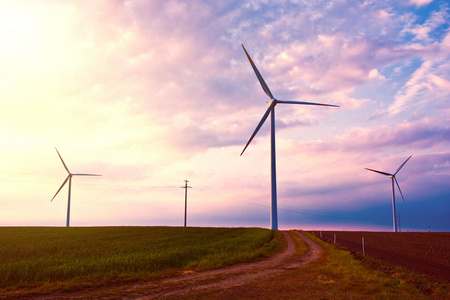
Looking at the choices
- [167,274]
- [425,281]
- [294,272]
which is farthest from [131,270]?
[425,281]

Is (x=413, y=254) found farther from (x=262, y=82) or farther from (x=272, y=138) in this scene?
(x=262, y=82)

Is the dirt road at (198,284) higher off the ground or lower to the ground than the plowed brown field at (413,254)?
higher

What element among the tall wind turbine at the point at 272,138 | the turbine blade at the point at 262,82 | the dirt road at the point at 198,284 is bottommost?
the dirt road at the point at 198,284

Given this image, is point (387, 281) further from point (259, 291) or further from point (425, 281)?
point (259, 291)

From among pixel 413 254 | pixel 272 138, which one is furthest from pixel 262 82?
pixel 413 254

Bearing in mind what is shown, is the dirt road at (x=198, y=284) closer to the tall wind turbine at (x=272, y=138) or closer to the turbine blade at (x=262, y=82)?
the tall wind turbine at (x=272, y=138)

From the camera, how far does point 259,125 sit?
246ft

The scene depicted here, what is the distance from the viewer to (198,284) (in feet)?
68.9

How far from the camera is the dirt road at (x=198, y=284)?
17.9 metres

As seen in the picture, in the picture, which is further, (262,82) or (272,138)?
(262,82)

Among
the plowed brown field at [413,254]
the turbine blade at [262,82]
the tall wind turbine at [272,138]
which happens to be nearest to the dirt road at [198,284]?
the plowed brown field at [413,254]

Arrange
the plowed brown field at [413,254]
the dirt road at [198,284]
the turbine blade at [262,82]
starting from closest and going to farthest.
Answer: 1. the dirt road at [198,284]
2. the plowed brown field at [413,254]
3. the turbine blade at [262,82]

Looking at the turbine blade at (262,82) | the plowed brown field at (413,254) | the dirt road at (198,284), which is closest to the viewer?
the dirt road at (198,284)

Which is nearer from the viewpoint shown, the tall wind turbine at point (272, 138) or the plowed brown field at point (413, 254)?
the plowed brown field at point (413, 254)
